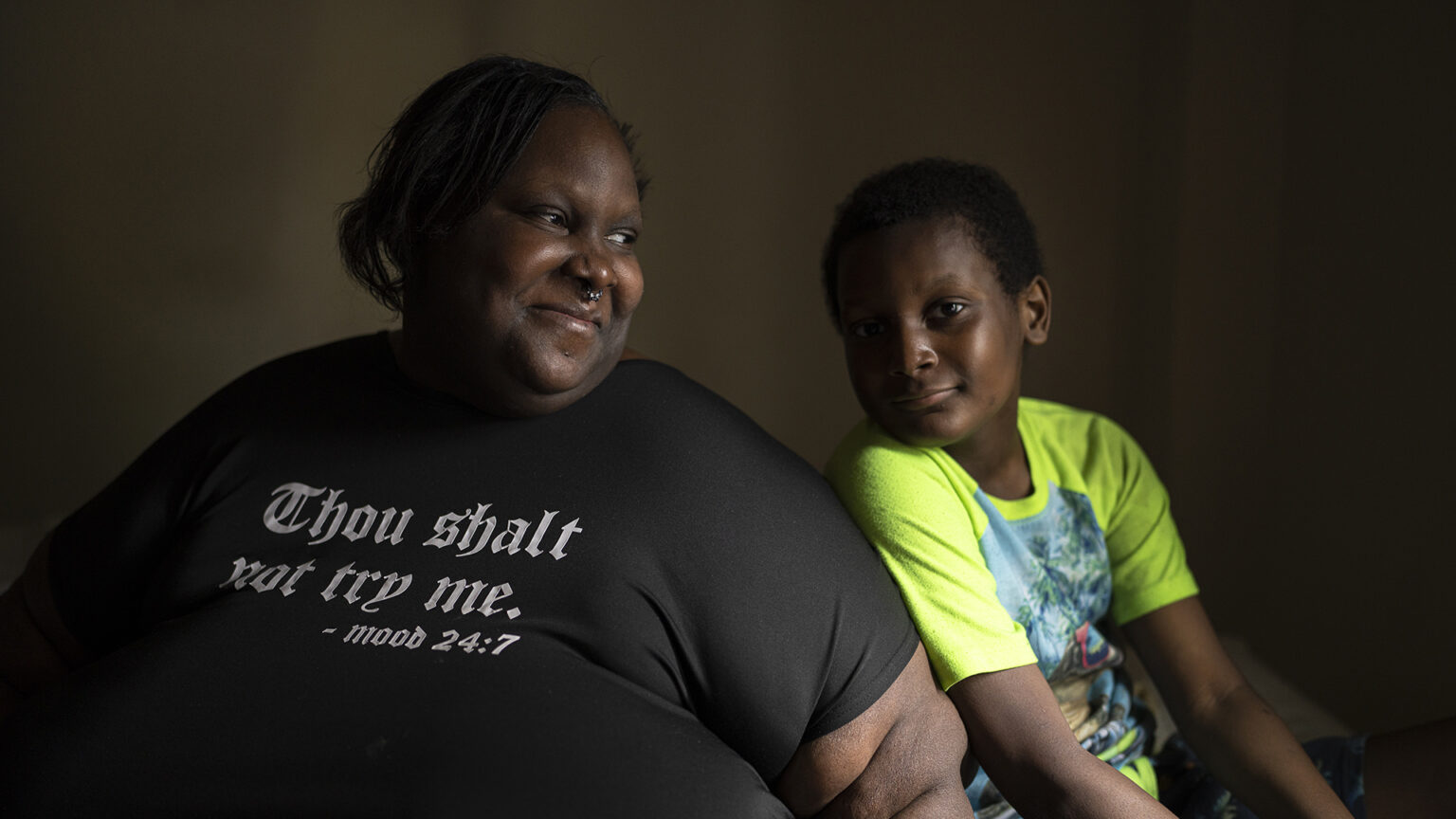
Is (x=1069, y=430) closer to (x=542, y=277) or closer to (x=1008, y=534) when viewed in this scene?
(x=1008, y=534)

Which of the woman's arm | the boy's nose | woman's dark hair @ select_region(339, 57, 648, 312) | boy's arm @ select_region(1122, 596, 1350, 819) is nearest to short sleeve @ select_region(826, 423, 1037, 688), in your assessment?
the boy's nose

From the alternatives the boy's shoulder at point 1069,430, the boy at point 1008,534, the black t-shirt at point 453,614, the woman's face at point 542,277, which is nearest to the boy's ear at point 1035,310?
the boy at point 1008,534

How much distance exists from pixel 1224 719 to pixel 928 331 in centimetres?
61

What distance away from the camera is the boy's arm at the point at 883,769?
45.5 inches

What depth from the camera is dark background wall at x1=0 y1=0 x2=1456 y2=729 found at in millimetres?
2045

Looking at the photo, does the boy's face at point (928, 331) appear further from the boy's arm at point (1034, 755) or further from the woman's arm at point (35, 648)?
the woman's arm at point (35, 648)

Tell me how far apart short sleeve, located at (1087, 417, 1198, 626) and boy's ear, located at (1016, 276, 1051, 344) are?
0.19 meters

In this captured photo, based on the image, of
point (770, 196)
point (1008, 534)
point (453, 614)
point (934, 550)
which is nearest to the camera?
point (453, 614)

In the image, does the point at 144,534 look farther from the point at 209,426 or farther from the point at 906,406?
the point at 906,406

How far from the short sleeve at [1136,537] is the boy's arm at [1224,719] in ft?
0.08

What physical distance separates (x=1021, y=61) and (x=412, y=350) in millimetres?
1378

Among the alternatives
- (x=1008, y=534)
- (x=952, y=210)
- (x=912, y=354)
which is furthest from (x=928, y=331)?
(x=1008, y=534)

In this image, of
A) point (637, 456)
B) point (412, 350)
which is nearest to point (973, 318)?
point (637, 456)

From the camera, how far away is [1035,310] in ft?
4.78
